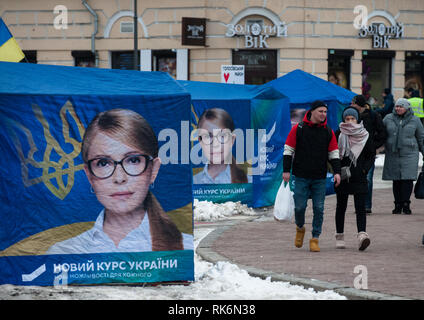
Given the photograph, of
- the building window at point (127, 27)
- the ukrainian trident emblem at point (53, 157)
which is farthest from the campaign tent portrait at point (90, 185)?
the building window at point (127, 27)

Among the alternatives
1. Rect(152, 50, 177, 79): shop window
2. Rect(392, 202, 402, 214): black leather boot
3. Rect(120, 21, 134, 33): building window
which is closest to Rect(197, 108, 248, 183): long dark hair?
Rect(392, 202, 402, 214): black leather boot

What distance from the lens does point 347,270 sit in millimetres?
8094

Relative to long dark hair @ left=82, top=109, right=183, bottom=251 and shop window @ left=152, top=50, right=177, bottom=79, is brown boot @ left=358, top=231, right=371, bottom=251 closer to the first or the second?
long dark hair @ left=82, top=109, right=183, bottom=251

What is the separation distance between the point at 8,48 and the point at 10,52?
0.07 m

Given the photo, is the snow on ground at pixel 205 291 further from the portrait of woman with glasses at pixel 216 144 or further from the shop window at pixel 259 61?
the shop window at pixel 259 61

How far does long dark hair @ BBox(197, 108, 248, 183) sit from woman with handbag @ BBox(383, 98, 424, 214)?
104 inches

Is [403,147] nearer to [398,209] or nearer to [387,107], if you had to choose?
[398,209]

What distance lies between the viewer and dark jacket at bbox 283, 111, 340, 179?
9375mm

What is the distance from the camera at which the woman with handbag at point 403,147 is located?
518 inches

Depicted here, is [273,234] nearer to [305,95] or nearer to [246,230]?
[246,230]

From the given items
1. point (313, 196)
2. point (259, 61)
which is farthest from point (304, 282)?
point (259, 61)

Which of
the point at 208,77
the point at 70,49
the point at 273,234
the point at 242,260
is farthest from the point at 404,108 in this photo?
the point at 70,49

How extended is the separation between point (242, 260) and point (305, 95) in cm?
868

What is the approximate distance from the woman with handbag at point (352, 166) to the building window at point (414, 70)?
2118 cm
